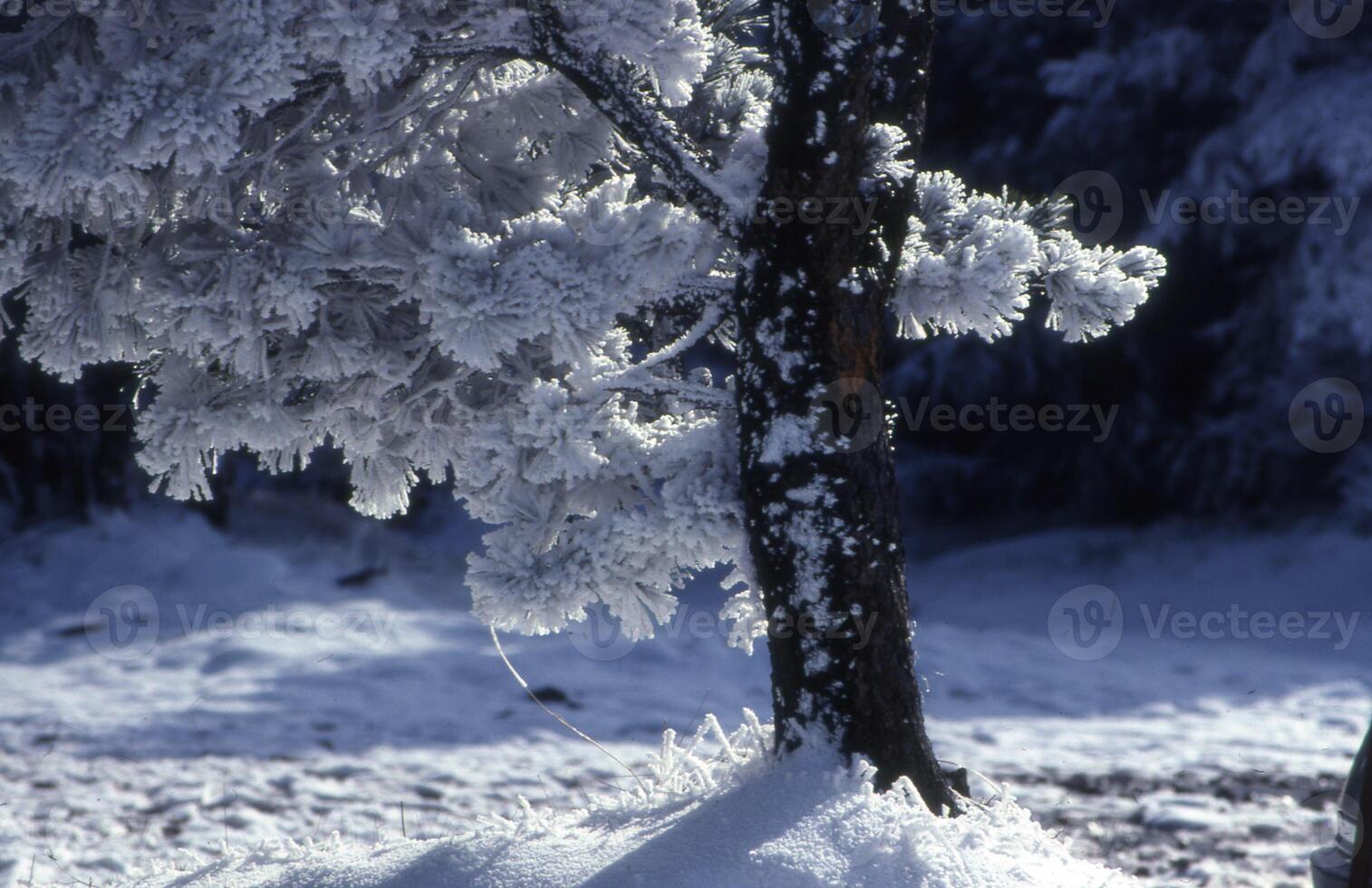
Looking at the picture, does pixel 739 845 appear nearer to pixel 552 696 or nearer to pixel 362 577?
pixel 552 696

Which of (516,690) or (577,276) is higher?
(577,276)

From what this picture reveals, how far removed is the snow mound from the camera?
273 centimetres

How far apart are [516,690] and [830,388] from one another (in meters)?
5.04

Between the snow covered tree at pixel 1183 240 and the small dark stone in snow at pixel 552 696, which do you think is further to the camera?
the snow covered tree at pixel 1183 240

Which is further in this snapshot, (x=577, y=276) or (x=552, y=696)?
(x=552, y=696)

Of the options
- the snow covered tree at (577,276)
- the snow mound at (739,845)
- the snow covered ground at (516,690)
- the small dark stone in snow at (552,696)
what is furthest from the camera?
the small dark stone in snow at (552,696)

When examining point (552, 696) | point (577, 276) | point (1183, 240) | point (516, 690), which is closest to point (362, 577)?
point (516, 690)

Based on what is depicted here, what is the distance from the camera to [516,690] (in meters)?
7.50

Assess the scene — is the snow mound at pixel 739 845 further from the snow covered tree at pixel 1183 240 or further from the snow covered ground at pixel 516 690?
the snow covered tree at pixel 1183 240

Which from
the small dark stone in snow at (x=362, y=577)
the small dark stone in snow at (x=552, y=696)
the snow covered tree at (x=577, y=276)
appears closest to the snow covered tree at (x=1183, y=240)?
the small dark stone in snow at (x=552, y=696)

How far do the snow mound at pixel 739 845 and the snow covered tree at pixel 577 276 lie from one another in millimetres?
173

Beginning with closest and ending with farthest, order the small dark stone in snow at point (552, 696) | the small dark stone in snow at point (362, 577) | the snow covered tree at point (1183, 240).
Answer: the small dark stone in snow at point (552, 696) → the snow covered tree at point (1183, 240) → the small dark stone in snow at point (362, 577)

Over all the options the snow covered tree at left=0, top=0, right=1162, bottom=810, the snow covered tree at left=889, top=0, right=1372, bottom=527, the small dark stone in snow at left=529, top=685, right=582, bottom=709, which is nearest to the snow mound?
the snow covered tree at left=0, top=0, right=1162, bottom=810

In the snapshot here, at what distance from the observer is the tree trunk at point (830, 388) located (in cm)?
301
